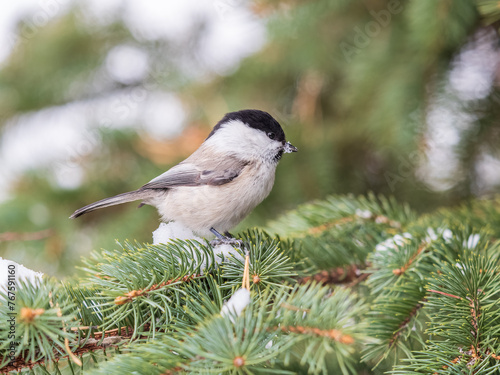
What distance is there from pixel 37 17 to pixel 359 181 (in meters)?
2.00

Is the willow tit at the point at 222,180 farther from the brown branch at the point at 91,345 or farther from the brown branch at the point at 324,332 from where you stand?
the brown branch at the point at 324,332

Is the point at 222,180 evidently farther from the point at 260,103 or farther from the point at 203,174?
the point at 260,103

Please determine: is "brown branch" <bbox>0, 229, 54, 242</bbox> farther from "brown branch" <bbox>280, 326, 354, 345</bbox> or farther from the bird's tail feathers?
"brown branch" <bbox>280, 326, 354, 345</bbox>

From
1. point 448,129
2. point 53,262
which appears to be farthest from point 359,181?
point 53,262

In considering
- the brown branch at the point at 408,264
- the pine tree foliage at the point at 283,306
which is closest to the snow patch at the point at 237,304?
the pine tree foliage at the point at 283,306

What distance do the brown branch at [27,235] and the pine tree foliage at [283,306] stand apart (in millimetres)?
923

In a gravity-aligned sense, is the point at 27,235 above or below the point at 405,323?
above

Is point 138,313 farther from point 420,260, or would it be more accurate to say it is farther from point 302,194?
point 302,194

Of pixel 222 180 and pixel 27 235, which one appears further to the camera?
pixel 27 235

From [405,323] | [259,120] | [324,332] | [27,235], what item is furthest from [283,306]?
[27,235]

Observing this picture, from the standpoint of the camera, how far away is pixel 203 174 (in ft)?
5.63

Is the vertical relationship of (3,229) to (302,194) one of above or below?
above

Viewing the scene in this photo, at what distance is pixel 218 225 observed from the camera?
171 centimetres

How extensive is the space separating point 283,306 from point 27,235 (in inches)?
65.5
